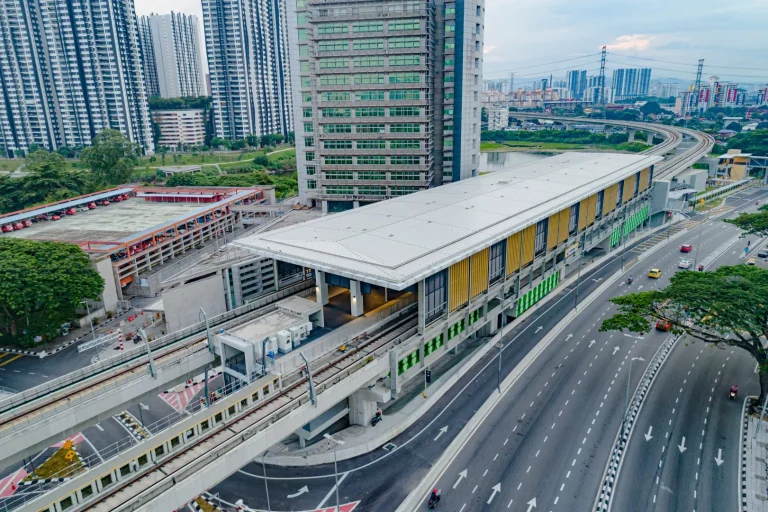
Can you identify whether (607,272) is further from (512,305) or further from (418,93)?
(418,93)

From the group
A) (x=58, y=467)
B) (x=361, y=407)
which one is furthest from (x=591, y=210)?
(x=58, y=467)

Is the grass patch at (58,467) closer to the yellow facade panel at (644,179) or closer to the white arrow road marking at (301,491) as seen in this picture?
the white arrow road marking at (301,491)

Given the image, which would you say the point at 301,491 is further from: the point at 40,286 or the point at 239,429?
the point at 40,286

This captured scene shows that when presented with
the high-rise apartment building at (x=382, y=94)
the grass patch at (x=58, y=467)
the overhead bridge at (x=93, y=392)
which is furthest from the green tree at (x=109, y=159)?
the grass patch at (x=58, y=467)

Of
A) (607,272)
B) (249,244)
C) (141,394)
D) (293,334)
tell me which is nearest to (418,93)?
(607,272)

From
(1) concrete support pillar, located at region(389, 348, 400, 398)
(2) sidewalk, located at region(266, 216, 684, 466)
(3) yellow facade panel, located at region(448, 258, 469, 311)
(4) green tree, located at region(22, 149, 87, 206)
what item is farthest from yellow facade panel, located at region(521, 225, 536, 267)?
(4) green tree, located at region(22, 149, 87, 206)

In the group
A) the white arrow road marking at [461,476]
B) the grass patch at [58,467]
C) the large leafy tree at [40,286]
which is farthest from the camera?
the large leafy tree at [40,286]
